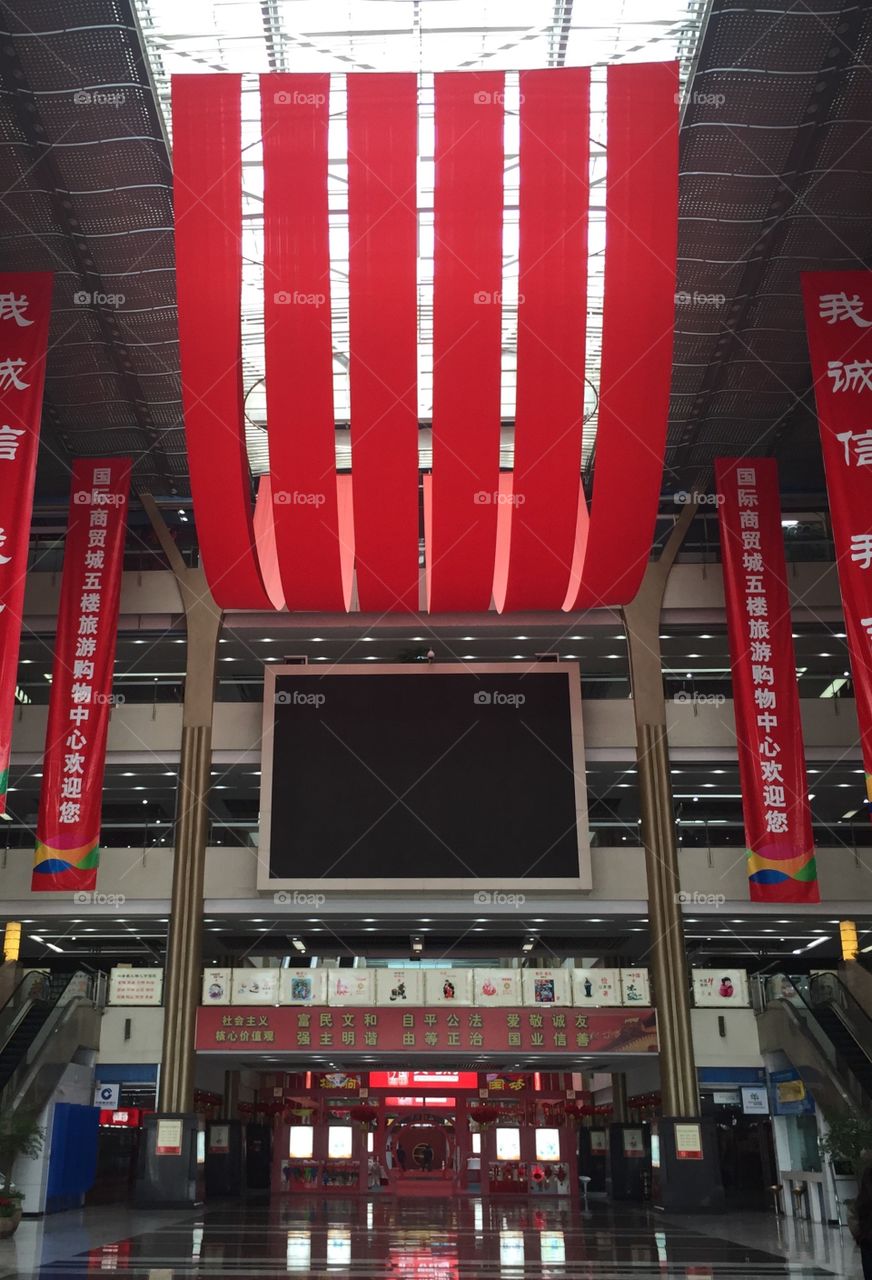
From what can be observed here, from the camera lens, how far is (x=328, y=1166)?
33.0 meters

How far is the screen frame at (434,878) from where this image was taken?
24.6 metres

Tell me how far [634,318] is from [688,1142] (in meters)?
16.1

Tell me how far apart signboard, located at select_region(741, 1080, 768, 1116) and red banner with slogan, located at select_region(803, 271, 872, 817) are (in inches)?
387

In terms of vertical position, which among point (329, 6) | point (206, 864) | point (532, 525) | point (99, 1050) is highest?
point (329, 6)

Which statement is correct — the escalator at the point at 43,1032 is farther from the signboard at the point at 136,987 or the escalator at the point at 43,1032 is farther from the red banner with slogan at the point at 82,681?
the red banner with slogan at the point at 82,681

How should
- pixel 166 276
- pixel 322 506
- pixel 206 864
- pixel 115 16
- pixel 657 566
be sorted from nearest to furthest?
pixel 115 16, pixel 322 506, pixel 166 276, pixel 206 864, pixel 657 566

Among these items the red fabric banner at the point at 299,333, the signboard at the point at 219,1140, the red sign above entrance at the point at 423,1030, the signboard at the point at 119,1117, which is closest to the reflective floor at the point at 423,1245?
the signboard at the point at 119,1117

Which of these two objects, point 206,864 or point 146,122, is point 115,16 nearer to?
point 146,122

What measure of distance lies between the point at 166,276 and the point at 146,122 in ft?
11.0

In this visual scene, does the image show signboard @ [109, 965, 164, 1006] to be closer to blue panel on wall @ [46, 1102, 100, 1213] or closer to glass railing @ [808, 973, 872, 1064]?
blue panel on wall @ [46, 1102, 100, 1213]

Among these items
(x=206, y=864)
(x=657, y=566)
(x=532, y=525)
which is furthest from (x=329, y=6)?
(x=206, y=864)

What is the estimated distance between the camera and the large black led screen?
2497cm

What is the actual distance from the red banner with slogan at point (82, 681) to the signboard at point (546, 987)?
917cm

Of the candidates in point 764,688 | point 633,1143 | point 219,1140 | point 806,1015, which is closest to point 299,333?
point 764,688
